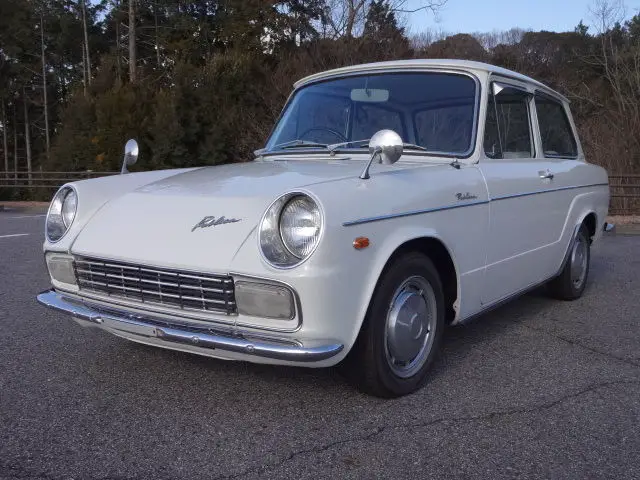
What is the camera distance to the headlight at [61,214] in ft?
11.0

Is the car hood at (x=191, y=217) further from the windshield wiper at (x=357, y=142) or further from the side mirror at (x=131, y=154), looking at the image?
the side mirror at (x=131, y=154)

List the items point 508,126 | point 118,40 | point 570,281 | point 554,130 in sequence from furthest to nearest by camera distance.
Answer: point 118,40, point 570,281, point 554,130, point 508,126

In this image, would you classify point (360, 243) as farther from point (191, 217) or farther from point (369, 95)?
point (369, 95)

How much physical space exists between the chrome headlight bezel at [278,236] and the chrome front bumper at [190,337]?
1.09 ft

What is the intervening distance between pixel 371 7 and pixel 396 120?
21269 millimetres

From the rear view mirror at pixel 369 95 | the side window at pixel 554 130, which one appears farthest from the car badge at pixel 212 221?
the side window at pixel 554 130

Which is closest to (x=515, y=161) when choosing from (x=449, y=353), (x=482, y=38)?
(x=449, y=353)

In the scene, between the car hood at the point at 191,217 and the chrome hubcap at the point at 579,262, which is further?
the chrome hubcap at the point at 579,262

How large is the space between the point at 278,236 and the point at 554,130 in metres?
3.29

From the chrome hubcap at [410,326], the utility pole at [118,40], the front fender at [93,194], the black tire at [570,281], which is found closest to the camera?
the chrome hubcap at [410,326]

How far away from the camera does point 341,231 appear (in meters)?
2.65

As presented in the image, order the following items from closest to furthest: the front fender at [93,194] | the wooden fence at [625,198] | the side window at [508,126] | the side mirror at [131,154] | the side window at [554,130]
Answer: the front fender at [93,194]
the side window at [508,126]
the side mirror at [131,154]
the side window at [554,130]
the wooden fence at [625,198]

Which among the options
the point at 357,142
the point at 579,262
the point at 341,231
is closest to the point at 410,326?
the point at 341,231

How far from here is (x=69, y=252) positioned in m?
3.18
